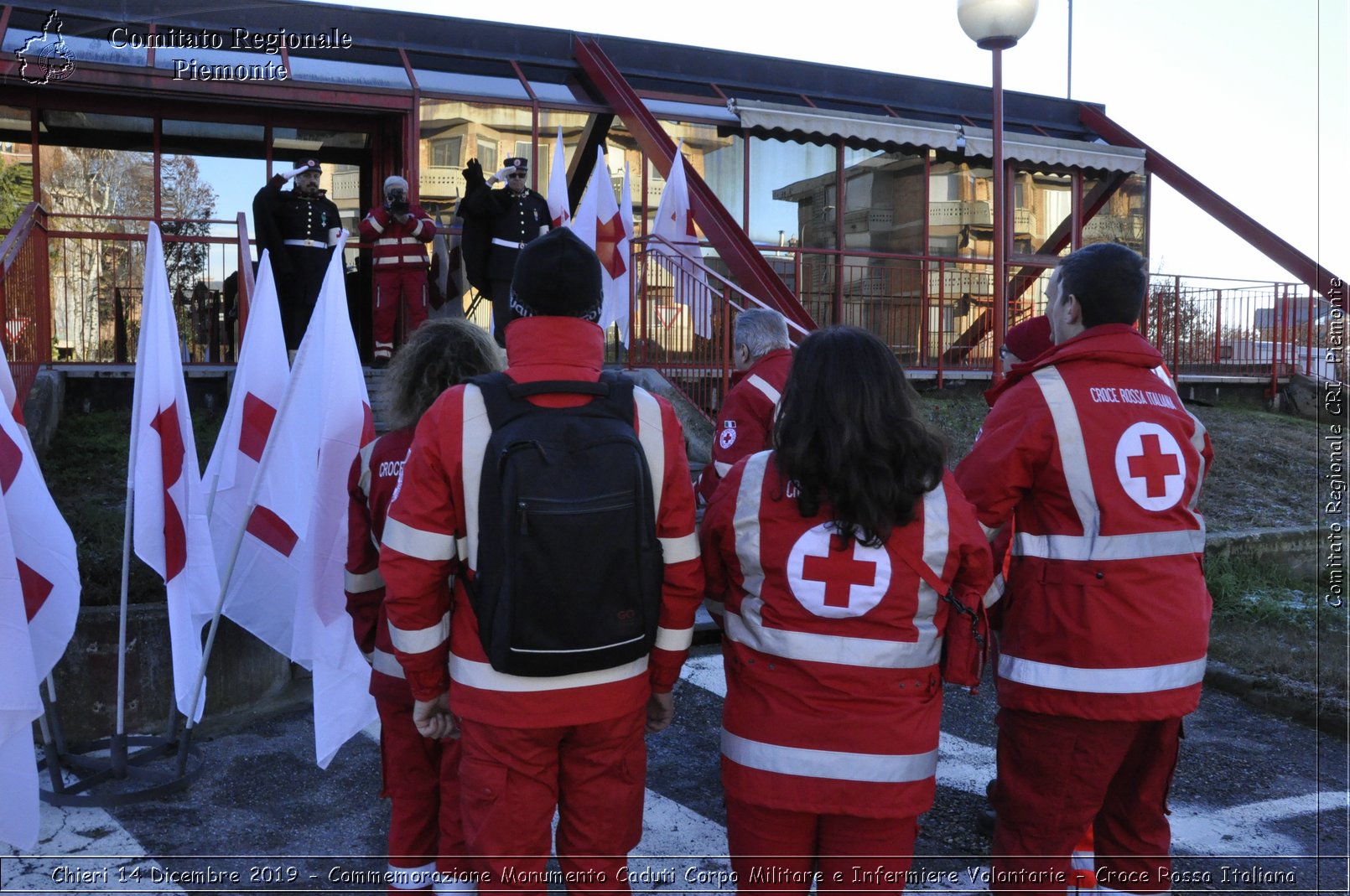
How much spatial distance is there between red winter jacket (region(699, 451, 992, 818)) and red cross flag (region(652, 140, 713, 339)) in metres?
6.63

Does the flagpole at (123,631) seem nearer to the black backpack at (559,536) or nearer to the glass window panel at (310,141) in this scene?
the black backpack at (559,536)

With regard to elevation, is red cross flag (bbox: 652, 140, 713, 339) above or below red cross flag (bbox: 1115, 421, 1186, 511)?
above

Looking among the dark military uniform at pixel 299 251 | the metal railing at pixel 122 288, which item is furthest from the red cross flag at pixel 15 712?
the metal railing at pixel 122 288

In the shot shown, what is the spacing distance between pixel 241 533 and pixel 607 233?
5305 mm

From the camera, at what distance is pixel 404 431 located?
299 cm

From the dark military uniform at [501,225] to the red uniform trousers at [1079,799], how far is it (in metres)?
6.58

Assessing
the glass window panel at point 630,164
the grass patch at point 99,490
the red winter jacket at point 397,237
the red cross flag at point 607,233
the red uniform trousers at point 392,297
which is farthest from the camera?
the glass window panel at point 630,164

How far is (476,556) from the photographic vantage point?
2434 mm

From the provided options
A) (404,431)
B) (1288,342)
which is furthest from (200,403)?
(1288,342)

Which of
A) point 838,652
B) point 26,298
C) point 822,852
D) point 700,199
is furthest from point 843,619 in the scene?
point 700,199

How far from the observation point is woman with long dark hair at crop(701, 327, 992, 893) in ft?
7.93

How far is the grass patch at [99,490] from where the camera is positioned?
509cm

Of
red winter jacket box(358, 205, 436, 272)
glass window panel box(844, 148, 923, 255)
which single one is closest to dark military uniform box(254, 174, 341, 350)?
red winter jacket box(358, 205, 436, 272)

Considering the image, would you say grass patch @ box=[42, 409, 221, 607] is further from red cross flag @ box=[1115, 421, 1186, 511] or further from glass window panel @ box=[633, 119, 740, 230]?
glass window panel @ box=[633, 119, 740, 230]
